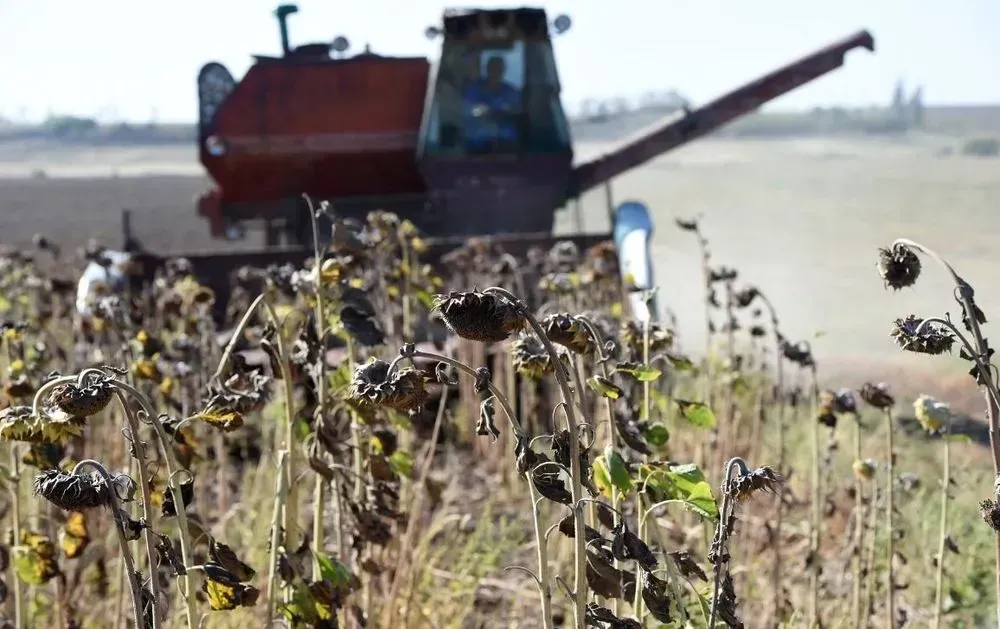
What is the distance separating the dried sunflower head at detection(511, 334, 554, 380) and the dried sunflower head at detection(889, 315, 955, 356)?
1.28 ft

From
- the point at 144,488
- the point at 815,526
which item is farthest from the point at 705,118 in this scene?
the point at 144,488

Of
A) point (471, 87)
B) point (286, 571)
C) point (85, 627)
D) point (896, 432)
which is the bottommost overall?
point (896, 432)

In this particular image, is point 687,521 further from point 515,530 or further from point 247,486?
point 247,486

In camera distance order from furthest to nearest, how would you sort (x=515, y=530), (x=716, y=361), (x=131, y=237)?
(x=131, y=237) → (x=716, y=361) → (x=515, y=530)

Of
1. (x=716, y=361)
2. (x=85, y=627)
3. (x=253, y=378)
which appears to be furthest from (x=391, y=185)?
(x=253, y=378)

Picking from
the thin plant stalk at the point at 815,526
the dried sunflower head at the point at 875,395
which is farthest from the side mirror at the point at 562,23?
the dried sunflower head at the point at 875,395

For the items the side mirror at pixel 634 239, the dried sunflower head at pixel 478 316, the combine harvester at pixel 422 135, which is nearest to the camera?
the dried sunflower head at pixel 478 316

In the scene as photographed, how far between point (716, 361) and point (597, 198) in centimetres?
355

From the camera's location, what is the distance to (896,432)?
4.61 m

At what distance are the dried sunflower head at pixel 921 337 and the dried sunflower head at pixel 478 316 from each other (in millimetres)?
463

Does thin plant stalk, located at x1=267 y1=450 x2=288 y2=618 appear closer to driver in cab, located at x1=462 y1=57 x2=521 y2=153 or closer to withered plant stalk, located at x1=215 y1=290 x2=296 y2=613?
withered plant stalk, located at x1=215 y1=290 x2=296 y2=613

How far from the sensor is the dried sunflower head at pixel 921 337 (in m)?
1.17

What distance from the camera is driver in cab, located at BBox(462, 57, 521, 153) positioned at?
7066 millimetres

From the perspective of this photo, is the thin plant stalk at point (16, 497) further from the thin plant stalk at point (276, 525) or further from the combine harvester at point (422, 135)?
the combine harvester at point (422, 135)
